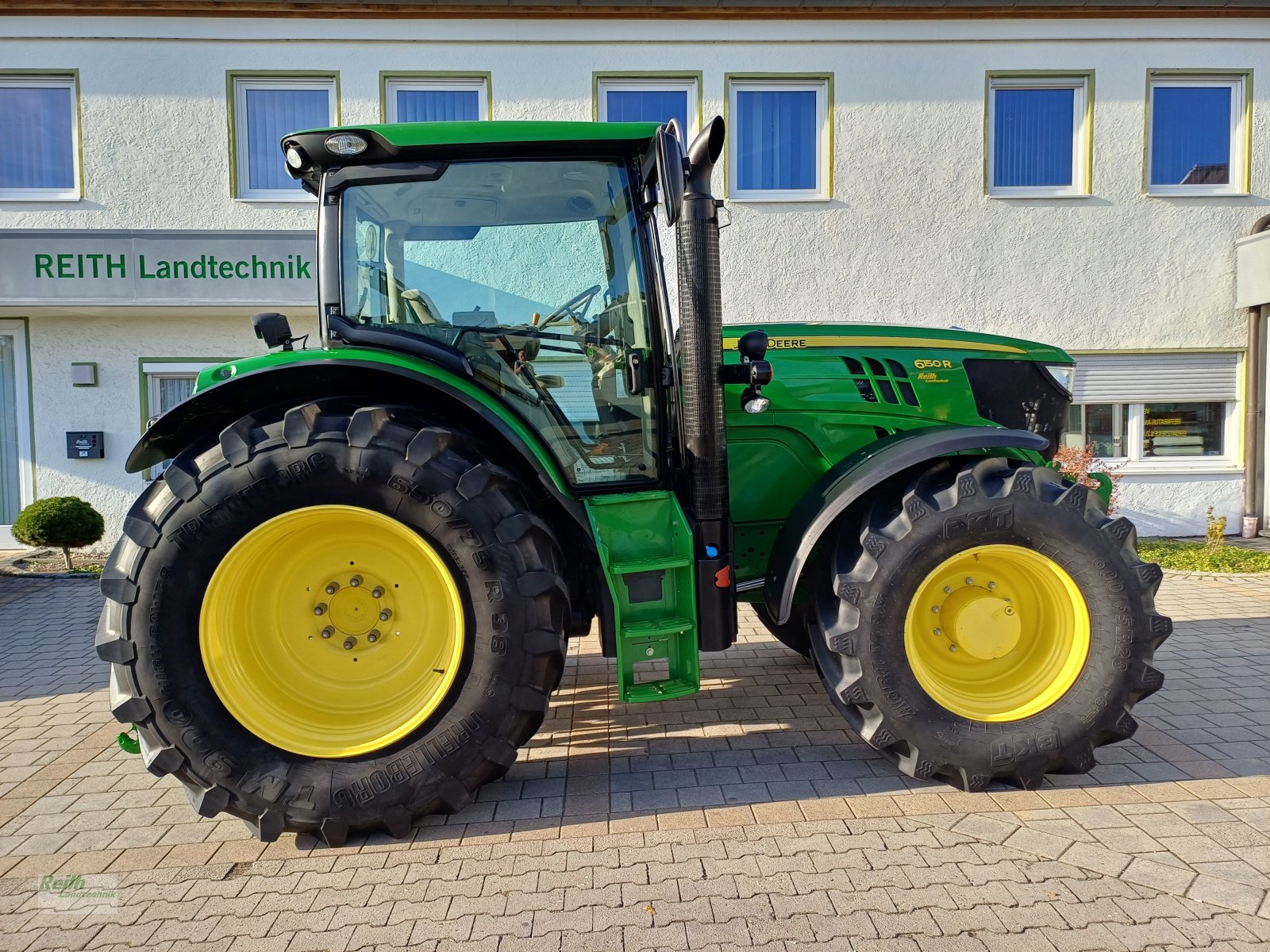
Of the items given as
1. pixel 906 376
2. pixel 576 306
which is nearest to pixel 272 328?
pixel 576 306

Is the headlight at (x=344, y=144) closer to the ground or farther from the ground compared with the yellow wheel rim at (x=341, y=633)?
farther from the ground

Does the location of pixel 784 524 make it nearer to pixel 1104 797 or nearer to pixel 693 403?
pixel 693 403

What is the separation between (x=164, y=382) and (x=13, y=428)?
66.2 inches

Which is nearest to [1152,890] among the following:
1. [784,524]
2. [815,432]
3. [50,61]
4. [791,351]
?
[784,524]

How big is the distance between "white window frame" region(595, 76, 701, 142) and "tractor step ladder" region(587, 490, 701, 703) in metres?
6.64

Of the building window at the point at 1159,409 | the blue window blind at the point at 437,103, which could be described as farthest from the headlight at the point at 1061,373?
the blue window blind at the point at 437,103

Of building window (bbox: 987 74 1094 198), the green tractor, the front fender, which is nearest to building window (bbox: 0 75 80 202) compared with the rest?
the green tractor

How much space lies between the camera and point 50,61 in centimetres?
812

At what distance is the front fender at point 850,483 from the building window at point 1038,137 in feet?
22.0

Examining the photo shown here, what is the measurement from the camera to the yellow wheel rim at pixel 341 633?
8.80 ft

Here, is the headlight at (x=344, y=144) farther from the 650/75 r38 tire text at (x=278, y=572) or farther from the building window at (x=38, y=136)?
the building window at (x=38, y=136)

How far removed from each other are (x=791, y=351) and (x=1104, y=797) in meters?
2.06

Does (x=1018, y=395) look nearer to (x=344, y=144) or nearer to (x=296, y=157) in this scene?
(x=344, y=144)

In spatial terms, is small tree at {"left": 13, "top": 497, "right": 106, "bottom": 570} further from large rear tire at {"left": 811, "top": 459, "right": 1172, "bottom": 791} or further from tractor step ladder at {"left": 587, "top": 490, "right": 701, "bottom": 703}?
large rear tire at {"left": 811, "top": 459, "right": 1172, "bottom": 791}
